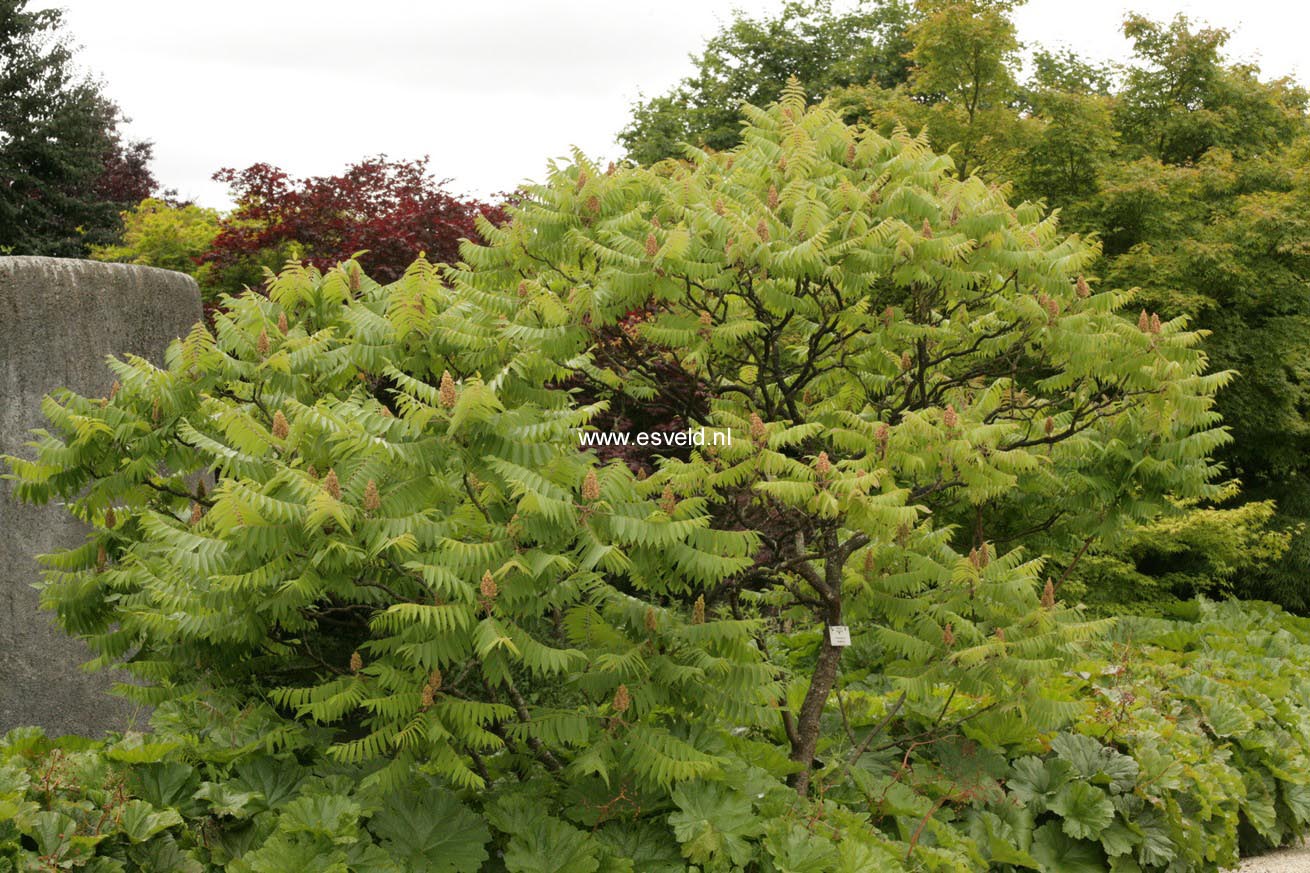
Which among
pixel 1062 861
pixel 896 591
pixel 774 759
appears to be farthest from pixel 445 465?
pixel 1062 861

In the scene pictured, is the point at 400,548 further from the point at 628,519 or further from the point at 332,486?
the point at 628,519

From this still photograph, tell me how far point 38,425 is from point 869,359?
5981mm

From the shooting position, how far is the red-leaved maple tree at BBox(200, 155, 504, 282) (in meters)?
15.9

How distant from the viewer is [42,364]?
8.93 meters

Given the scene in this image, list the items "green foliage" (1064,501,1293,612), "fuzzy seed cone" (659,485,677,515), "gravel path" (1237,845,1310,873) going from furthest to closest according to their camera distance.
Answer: "green foliage" (1064,501,1293,612)
"gravel path" (1237,845,1310,873)
"fuzzy seed cone" (659,485,677,515)

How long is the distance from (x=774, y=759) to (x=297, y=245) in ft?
42.2

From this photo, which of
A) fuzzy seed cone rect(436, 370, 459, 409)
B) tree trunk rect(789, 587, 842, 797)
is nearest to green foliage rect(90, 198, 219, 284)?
tree trunk rect(789, 587, 842, 797)

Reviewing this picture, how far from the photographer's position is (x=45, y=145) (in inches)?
1288

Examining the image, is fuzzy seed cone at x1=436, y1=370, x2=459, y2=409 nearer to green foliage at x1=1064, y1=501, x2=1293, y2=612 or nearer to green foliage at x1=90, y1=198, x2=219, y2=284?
green foliage at x1=1064, y1=501, x2=1293, y2=612

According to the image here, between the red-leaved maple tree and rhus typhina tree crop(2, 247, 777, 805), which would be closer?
rhus typhina tree crop(2, 247, 777, 805)

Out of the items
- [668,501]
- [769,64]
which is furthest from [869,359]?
[769,64]

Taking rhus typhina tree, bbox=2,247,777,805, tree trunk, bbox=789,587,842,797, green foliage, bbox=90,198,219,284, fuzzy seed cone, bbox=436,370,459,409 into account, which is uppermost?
green foliage, bbox=90,198,219,284

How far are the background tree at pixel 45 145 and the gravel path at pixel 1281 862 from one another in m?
31.0

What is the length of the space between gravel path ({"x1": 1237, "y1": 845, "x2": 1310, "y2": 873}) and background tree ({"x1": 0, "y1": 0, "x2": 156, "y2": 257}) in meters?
31.0
